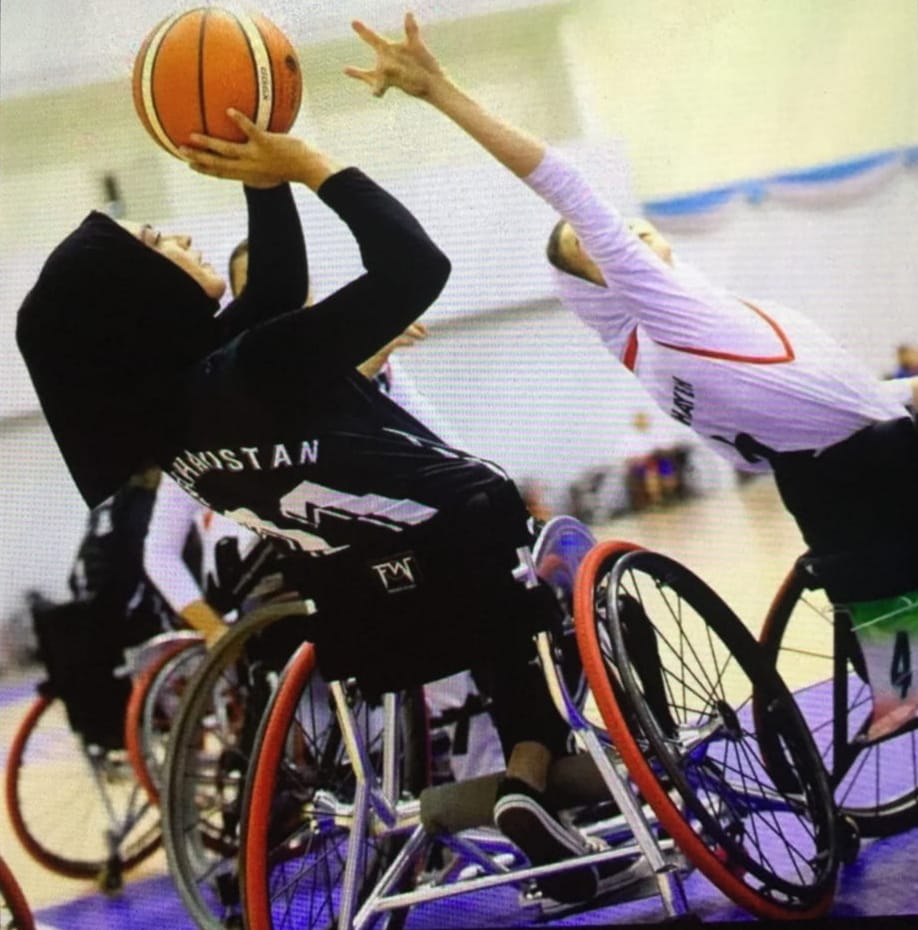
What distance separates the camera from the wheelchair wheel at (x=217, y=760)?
277cm

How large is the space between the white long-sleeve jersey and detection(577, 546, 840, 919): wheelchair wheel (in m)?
0.31

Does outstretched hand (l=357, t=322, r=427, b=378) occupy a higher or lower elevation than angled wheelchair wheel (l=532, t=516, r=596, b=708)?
higher

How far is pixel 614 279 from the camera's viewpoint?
254 cm

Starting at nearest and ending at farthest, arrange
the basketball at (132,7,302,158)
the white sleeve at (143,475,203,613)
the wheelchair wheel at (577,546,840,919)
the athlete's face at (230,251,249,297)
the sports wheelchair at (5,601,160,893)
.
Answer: the wheelchair wheel at (577,546,840,919)
the basketball at (132,7,302,158)
the athlete's face at (230,251,249,297)
the white sleeve at (143,475,203,613)
the sports wheelchair at (5,601,160,893)

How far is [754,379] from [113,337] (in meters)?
1.16

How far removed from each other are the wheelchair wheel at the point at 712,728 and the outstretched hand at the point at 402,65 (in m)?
0.92

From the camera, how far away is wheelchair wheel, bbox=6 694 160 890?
3238mm

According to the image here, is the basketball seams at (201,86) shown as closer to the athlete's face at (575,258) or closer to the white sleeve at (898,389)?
the athlete's face at (575,258)

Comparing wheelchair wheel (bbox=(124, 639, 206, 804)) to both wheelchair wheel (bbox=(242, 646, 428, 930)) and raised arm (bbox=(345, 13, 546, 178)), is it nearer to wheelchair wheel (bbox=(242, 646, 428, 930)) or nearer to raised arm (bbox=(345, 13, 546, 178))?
wheelchair wheel (bbox=(242, 646, 428, 930))

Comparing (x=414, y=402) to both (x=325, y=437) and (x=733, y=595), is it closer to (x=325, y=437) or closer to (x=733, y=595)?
(x=325, y=437)

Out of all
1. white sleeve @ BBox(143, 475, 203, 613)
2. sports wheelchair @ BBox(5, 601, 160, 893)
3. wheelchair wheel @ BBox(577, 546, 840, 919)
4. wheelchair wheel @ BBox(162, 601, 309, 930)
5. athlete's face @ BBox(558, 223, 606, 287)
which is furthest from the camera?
sports wheelchair @ BBox(5, 601, 160, 893)

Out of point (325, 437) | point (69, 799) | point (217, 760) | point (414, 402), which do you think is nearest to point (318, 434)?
point (325, 437)

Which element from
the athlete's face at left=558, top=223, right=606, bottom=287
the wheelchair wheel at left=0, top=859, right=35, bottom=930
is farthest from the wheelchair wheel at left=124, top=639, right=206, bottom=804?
the athlete's face at left=558, top=223, right=606, bottom=287

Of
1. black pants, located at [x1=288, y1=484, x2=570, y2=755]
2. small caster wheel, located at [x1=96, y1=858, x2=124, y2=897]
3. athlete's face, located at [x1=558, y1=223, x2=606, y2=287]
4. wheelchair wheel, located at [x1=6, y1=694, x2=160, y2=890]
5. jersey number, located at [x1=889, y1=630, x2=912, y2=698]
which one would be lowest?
small caster wheel, located at [x1=96, y1=858, x2=124, y2=897]
